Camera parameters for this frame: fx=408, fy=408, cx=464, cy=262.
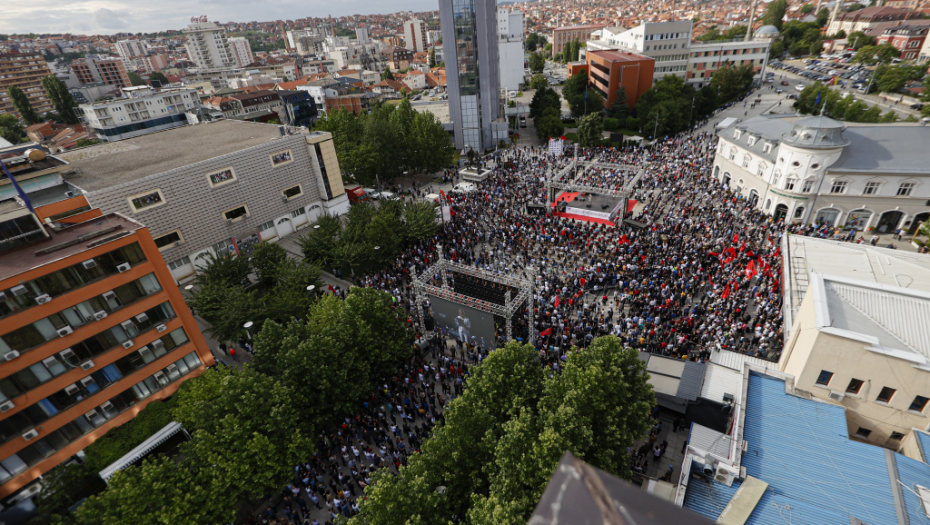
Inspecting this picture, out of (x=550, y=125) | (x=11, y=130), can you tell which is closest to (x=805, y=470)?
(x=550, y=125)

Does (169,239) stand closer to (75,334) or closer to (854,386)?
(75,334)

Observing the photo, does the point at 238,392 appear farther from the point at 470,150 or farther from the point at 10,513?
the point at 470,150

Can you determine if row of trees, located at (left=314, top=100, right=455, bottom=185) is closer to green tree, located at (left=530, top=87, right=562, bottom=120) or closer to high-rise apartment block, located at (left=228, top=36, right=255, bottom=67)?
green tree, located at (left=530, top=87, right=562, bottom=120)

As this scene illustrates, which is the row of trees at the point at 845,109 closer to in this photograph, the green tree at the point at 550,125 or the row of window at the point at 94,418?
the green tree at the point at 550,125

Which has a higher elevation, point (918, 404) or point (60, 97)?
point (60, 97)

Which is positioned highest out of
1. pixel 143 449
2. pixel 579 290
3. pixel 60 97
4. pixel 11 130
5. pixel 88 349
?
pixel 60 97

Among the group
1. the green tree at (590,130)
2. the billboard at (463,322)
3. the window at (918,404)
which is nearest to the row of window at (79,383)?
the billboard at (463,322)
